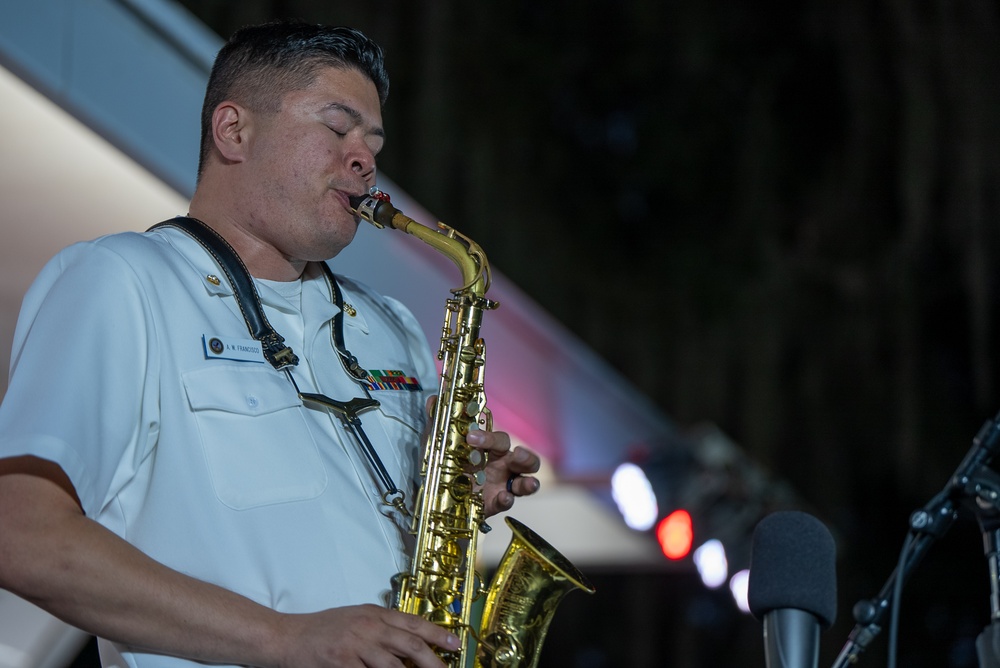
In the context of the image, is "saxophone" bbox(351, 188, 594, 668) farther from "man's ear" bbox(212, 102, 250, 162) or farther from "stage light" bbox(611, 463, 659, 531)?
"stage light" bbox(611, 463, 659, 531)

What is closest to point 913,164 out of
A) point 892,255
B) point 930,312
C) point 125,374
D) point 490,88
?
point 892,255

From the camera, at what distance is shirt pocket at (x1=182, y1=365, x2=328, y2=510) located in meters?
2.13

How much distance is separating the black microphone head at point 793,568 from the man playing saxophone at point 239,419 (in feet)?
1.74

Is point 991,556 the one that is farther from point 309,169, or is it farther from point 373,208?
point 309,169

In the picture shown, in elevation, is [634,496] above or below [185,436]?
above

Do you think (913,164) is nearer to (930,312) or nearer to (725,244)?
(725,244)

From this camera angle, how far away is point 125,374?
2.07m

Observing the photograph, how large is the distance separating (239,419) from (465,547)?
1.87 ft

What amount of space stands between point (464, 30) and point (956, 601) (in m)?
7.77

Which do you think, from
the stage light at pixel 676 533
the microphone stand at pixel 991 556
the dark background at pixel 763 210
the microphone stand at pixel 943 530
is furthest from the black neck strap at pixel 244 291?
the stage light at pixel 676 533

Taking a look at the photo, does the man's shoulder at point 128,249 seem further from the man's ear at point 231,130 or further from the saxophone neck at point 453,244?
the saxophone neck at point 453,244

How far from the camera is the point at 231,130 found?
100 inches

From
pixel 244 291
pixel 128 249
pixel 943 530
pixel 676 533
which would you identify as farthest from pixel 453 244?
pixel 676 533

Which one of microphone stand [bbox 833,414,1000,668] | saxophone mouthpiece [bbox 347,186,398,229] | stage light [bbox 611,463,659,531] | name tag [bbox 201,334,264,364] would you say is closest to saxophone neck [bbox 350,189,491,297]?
saxophone mouthpiece [bbox 347,186,398,229]
